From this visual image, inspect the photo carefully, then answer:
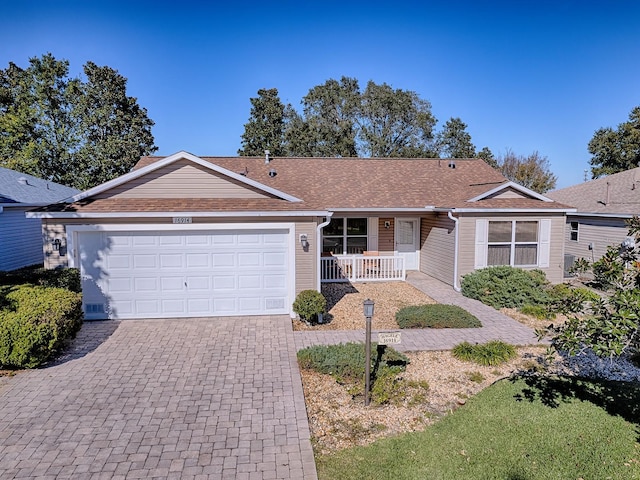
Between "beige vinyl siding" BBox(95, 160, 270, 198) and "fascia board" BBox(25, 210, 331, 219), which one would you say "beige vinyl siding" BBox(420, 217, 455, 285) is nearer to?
"fascia board" BBox(25, 210, 331, 219)

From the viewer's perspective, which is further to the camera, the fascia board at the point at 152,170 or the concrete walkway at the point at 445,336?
the fascia board at the point at 152,170

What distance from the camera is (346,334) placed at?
934 cm

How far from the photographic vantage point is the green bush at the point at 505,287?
38.3 feet

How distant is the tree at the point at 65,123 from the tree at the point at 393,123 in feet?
66.3

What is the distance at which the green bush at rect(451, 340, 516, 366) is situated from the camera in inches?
302

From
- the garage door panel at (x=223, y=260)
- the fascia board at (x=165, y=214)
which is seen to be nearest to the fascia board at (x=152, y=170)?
the fascia board at (x=165, y=214)

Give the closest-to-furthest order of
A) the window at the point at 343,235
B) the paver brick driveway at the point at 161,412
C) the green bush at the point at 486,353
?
the paver brick driveway at the point at 161,412 < the green bush at the point at 486,353 < the window at the point at 343,235

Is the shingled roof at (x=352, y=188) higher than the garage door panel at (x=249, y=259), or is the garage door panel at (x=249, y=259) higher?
the shingled roof at (x=352, y=188)

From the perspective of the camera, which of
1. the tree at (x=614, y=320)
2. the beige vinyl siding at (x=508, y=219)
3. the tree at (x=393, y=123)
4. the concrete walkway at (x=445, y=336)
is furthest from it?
the tree at (x=393, y=123)

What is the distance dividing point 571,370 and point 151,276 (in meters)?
9.62

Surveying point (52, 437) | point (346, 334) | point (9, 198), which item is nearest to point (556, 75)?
point (346, 334)

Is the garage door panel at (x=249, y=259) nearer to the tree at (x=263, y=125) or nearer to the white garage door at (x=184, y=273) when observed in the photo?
the white garage door at (x=184, y=273)

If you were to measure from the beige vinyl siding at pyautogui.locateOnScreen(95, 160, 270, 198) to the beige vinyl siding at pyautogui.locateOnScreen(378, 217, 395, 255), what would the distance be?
710 cm

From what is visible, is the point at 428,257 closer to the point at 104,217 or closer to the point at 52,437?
the point at 104,217
